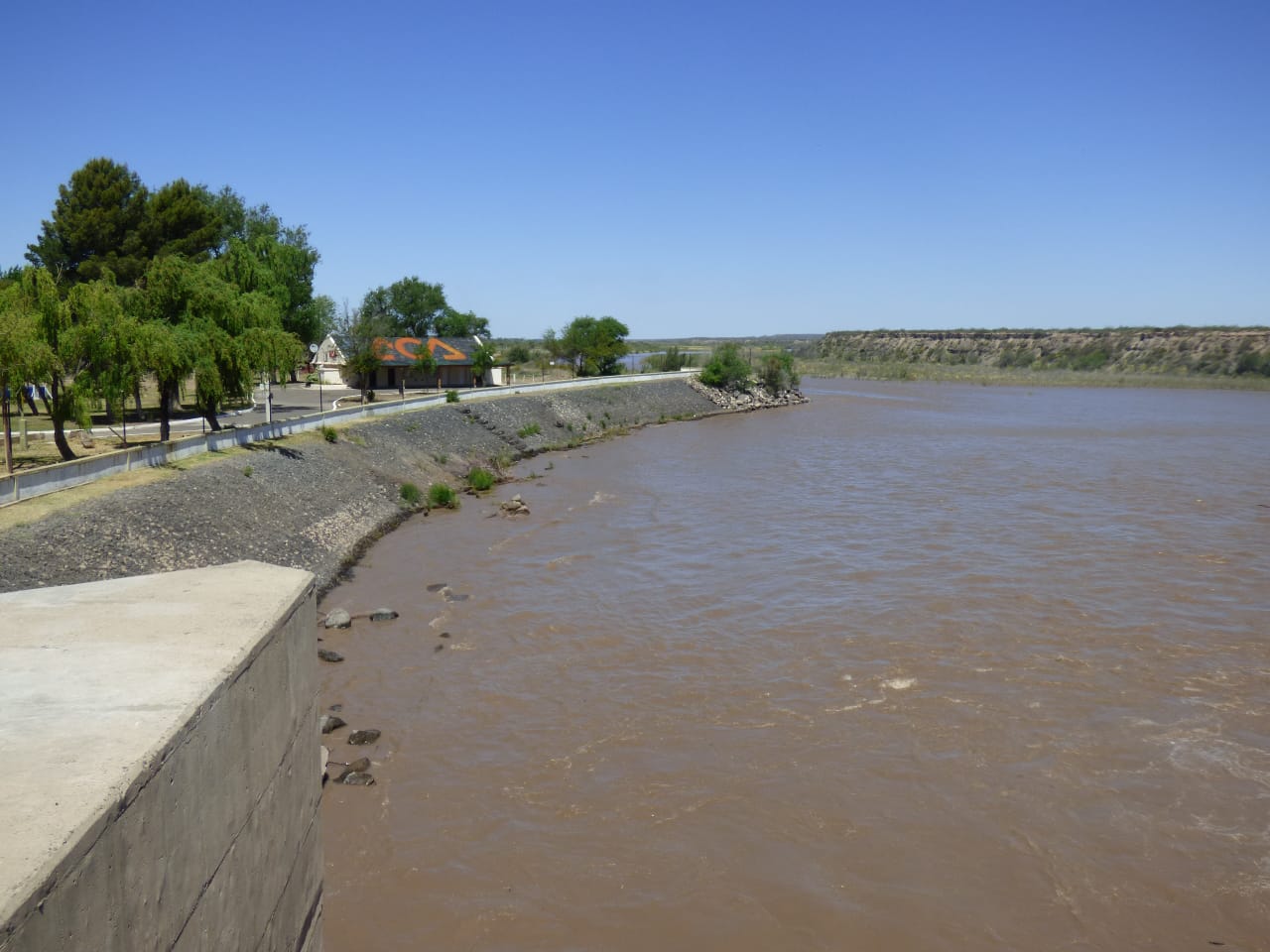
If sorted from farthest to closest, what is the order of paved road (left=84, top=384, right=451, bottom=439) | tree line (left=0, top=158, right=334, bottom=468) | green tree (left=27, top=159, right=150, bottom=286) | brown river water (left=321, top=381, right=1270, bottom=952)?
green tree (left=27, top=159, right=150, bottom=286) → paved road (left=84, top=384, right=451, bottom=439) → tree line (left=0, top=158, right=334, bottom=468) → brown river water (left=321, top=381, right=1270, bottom=952)

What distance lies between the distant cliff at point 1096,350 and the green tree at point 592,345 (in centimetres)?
9026

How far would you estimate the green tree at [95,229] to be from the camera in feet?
139

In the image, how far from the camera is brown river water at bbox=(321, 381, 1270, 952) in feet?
34.3

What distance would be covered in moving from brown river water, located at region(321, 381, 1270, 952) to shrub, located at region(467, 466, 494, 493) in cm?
518

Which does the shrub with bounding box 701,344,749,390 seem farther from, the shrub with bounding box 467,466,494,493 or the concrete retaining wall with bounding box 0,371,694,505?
the shrub with bounding box 467,466,494,493

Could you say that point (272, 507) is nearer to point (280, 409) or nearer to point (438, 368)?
point (280, 409)

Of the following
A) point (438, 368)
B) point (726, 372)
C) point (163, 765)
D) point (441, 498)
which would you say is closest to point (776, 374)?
point (726, 372)

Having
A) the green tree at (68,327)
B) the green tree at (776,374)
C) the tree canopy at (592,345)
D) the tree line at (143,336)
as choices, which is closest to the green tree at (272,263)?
the tree line at (143,336)

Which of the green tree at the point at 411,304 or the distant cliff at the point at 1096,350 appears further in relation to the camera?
the distant cliff at the point at 1096,350

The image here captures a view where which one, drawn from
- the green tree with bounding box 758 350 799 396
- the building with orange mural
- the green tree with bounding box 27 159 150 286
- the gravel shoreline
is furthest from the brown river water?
the green tree with bounding box 758 350 799 396

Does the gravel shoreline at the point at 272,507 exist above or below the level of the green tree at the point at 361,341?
below

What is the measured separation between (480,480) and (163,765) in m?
31.6

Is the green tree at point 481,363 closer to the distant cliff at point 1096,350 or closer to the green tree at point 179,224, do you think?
the green tree at point 179,224

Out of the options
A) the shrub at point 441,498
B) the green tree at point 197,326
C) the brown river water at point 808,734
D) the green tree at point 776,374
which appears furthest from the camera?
the green tree at point 776,374
